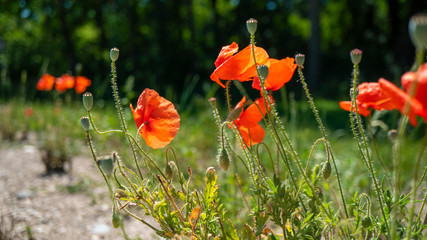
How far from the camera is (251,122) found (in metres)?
1.21

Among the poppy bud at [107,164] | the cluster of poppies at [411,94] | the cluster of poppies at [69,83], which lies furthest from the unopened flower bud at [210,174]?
the cluster of poppies at [69,83]

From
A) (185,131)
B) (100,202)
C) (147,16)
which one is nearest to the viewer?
(100,202)

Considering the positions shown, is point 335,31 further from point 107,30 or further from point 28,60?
point 28,60

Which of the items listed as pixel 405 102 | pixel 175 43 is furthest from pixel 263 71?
pixel 175 43

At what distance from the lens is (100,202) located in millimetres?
2605

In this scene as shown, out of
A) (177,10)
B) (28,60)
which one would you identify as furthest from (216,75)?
(28,60)

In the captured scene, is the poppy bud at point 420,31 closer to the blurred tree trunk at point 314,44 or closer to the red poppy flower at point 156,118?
the red poppy flower at point 156,118

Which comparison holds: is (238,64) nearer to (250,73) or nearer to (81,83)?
(250,73)

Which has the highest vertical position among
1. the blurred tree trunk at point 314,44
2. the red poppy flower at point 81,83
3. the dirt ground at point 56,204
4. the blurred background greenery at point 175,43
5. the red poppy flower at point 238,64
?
the blurred background greenery at point 175,43

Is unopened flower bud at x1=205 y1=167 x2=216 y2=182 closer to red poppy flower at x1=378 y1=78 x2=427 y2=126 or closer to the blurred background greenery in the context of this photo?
red poppy flower at x1=378 y1=78 x2=427 y2=126

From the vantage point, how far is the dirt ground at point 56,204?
84.0 inches

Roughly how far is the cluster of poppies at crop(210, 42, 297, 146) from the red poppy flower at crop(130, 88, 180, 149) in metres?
0.16

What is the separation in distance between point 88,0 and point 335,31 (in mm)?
11469

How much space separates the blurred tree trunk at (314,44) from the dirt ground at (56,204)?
6.82 meters
